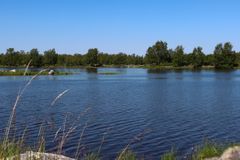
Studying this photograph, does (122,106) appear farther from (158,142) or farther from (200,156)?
(200,156)

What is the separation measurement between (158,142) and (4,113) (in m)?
19.4

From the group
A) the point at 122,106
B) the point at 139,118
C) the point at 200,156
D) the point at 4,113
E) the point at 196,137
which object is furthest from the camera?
the point at 122,106

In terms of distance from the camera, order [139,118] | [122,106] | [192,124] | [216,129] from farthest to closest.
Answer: [122,106] < [139,118] < [192,124] < [216,129]

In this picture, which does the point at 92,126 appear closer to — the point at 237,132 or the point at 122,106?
the point at 237,132

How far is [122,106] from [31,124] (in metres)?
17.1

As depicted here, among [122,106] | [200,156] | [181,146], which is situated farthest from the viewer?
[122,106]

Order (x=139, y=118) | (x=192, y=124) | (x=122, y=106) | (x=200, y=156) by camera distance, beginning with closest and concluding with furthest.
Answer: (x=200, y=156)
(x=192, y=124)
(x=139, y=118)
(x=122, y=106)

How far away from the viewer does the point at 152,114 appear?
38438mm

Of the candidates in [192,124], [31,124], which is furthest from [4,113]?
[192,124]

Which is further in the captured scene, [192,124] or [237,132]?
[192,124]

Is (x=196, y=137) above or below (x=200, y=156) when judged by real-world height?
below

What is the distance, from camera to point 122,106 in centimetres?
→ 4516

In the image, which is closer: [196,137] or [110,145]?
[110,145]

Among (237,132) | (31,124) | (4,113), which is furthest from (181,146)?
(4,113)
